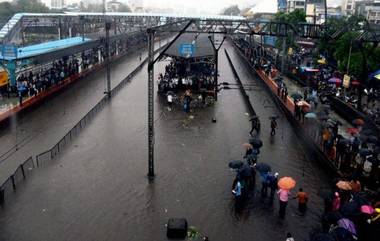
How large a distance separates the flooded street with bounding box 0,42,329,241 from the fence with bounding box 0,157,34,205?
1.02ft

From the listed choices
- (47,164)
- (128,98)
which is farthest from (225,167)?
(128,98)

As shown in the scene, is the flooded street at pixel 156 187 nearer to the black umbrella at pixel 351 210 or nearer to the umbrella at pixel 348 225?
the black umbrella at pixel 351 210

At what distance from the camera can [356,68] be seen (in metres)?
32.3

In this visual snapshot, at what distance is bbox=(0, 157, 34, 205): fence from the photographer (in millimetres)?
14151

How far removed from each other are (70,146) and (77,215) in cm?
681

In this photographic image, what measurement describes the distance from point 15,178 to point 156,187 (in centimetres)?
495

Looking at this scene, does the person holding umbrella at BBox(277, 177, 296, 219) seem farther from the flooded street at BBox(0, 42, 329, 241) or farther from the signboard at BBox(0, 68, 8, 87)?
the signboard at BBox(0, 68, 8, 87)

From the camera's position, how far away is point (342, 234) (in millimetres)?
9945

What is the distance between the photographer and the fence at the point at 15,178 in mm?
14151

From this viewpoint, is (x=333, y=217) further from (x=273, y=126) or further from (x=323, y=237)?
(x=273, y=126)

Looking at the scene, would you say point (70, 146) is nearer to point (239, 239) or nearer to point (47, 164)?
point (47, 164)

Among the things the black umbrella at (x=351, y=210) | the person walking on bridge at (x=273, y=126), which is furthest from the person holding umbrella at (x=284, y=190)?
the person walking on bridge at (x=273, y=126)

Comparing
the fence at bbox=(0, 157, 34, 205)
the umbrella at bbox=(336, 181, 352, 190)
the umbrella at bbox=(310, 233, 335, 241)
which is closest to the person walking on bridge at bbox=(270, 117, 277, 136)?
the umbrella at bbox=(336, 181, 352, 190)

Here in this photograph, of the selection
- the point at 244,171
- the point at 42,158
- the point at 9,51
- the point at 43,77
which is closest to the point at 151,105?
the point at 244,171
